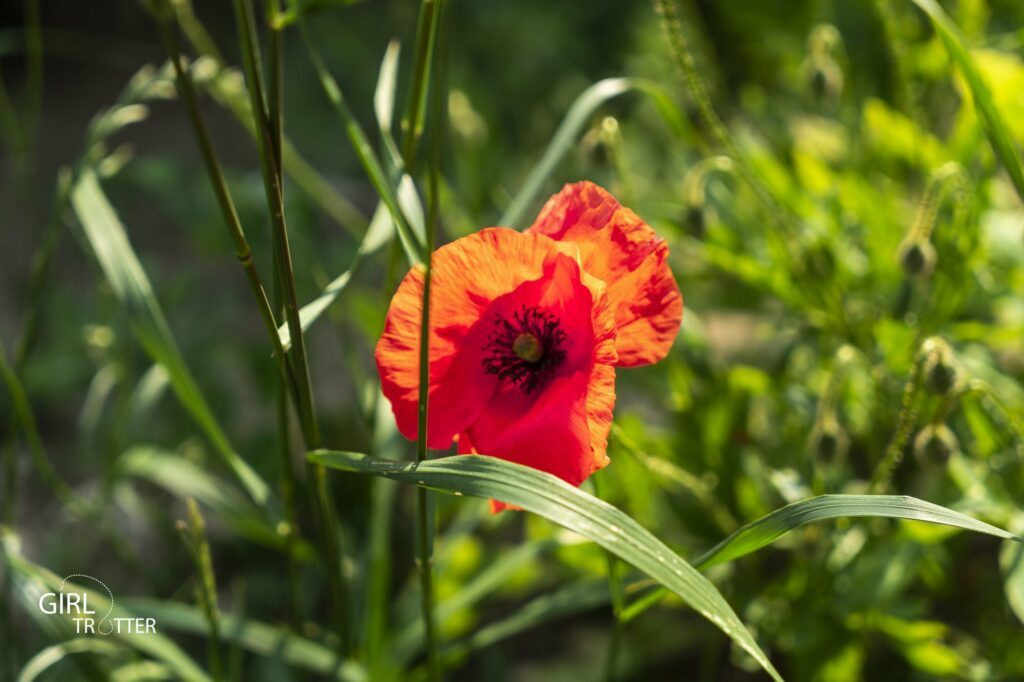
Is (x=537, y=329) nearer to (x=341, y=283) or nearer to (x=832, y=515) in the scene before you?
(x=341, y=283)

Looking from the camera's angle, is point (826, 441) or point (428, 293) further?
point (826, 441)

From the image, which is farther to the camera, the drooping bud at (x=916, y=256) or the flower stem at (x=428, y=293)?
the drooping bud at (x=916, y=256)

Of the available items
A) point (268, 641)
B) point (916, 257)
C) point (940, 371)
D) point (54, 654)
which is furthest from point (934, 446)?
point (54, 654)

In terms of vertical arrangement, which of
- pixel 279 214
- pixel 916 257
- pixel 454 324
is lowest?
pixel 916 257

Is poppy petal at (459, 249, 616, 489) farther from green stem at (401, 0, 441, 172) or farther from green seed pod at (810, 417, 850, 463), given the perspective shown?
green seed pod at (810, 417, 850, 463)

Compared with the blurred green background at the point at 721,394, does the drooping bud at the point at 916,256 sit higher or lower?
higher

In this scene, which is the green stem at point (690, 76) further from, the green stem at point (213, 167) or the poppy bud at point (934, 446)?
the green stem at point (213, 167)

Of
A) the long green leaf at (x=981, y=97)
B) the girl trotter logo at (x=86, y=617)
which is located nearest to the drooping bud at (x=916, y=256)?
the long green leaf at (x=981, y=97)
